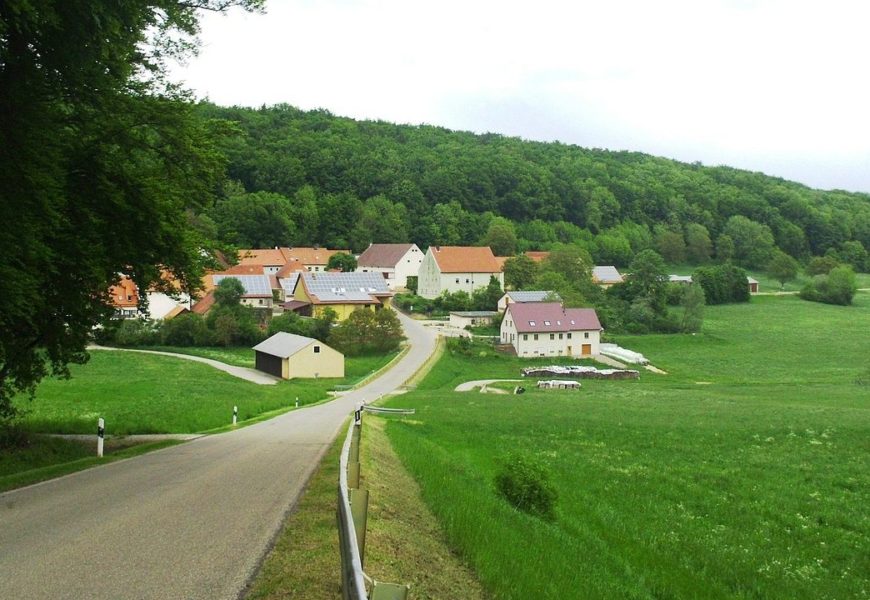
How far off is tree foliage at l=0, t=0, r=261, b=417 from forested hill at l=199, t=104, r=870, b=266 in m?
113

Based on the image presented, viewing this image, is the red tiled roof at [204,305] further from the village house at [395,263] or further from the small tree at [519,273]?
the small tree at [519,273]

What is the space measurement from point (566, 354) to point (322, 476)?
202 feet

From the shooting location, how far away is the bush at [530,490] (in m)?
12.4

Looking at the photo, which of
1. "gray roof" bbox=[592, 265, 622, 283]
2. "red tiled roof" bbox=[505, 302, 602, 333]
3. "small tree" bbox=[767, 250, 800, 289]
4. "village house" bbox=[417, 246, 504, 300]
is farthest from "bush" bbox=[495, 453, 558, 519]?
"small tree" bbox=[767, 250, 800, 289]

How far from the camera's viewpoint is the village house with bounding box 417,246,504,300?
108m

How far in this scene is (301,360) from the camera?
54.5m

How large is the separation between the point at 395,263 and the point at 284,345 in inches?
2447

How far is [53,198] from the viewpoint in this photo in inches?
480

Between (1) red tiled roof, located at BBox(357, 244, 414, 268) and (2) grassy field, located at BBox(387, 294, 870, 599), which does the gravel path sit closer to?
(2) grassy field, located at BBox(387, 294, 870, 599)

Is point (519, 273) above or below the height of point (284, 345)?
above

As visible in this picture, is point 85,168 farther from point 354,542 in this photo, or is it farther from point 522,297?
point 522,297

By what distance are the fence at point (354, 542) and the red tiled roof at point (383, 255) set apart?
108792mm

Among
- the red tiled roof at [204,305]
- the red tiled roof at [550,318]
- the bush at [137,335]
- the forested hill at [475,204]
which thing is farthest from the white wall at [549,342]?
the forested hill at [475,204]

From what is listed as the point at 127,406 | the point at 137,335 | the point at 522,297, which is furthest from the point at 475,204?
the point at 127,406
